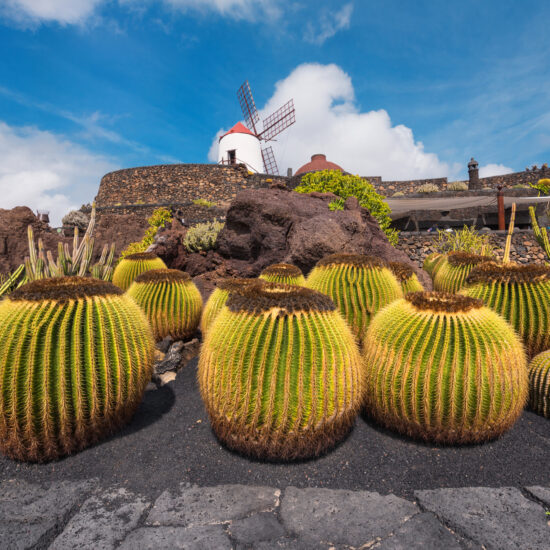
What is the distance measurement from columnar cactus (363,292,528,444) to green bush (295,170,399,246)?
9061mm

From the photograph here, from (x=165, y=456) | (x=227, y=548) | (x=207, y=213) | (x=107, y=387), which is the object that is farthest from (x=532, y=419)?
(x=207, y=213)

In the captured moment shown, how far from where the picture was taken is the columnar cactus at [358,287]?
13.8 ft

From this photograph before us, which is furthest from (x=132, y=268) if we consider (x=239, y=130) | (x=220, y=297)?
(x=239, y=130)

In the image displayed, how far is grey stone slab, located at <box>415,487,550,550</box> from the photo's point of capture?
6.81 ft

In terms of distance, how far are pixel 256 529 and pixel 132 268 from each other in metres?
5.62

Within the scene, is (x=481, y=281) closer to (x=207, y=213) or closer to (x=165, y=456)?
(x=165, y=456)

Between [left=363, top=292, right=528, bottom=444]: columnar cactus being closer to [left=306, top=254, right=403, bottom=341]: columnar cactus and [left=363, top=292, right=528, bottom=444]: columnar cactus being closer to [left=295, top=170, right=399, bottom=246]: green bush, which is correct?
[left=306, top=254, right=403, bottom=341]: columnar cactus

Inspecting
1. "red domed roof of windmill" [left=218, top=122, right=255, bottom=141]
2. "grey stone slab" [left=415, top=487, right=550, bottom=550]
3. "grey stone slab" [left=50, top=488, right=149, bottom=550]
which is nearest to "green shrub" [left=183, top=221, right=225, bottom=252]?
"grey stone slab" [left=50, top=488, right=149, bottom=550]

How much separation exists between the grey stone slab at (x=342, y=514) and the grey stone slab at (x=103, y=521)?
2.97 ft

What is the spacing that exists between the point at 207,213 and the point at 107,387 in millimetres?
22926

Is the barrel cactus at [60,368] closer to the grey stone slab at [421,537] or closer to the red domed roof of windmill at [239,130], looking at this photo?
the grey stone slab at [421,537]

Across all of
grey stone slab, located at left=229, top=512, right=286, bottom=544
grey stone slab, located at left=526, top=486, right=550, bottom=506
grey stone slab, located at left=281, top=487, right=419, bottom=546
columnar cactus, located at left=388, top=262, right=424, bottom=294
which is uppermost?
columnar cactus, located at left=388, top=262, right=424, bottom=294

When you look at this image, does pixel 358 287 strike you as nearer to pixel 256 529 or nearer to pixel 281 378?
pixel 281 378

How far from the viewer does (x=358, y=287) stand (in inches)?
167
